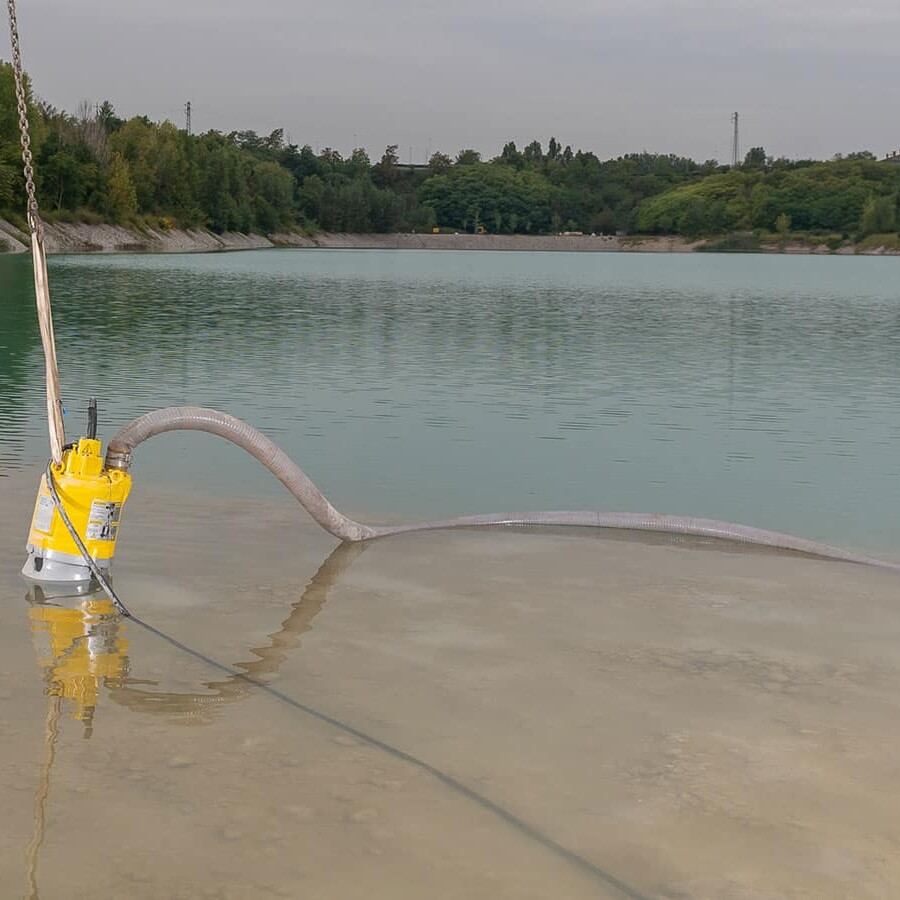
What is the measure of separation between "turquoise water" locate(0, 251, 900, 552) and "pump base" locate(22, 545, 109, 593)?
359 cm

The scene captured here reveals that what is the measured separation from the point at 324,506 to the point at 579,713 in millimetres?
3766

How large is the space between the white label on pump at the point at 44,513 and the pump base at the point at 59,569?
0.14m

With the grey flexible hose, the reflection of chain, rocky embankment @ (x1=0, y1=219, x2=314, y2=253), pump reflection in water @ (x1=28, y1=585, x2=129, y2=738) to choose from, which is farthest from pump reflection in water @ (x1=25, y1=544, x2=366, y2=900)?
rocky embankment @ (x1=0, y1=219, x2=314, y2=253)

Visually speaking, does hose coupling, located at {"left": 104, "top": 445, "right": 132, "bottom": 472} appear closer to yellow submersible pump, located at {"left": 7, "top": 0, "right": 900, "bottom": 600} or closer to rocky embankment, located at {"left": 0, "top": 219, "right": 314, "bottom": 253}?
yellow submersible pump, located at {"left": 7, "top": 0, "right": 900, "bottom": 600}

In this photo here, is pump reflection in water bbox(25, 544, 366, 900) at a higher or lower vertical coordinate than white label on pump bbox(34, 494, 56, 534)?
lower

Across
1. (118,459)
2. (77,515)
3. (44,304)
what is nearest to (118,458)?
(118,459)

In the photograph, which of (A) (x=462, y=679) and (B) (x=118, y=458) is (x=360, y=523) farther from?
(A) (x=462, y=679)

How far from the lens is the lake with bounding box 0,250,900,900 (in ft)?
15.2

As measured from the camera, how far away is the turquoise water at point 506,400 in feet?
40.5

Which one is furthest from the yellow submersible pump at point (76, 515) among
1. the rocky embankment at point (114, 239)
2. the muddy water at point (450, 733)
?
the rocky embankment at point (114, 239)

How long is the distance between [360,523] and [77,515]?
3237mm

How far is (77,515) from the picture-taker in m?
7.67

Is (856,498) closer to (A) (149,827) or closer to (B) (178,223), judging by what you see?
(A) (149,827)

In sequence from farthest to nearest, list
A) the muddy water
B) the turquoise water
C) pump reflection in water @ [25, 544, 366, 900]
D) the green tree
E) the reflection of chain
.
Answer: the green tree, the turquoise water, the reflection of chain, pump reflection in water @ [25, 544, 366, 900], the muddy water
